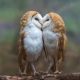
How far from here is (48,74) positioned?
5.41 ft

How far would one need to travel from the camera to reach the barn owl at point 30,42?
1722 millimetres

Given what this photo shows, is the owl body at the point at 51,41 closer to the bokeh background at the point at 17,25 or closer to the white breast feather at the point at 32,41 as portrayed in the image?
the white breast feather at the point at 32,41

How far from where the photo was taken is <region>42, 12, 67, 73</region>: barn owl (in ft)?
5.61

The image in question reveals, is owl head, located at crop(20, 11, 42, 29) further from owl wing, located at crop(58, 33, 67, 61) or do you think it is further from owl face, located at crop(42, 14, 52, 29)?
owl wing, located at crop(58, 33, 67, 61)

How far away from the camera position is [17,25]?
1957 mm

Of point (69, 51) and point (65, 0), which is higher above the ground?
point (65, 0)

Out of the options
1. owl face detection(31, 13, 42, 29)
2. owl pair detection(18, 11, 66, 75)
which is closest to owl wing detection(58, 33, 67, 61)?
owl pair detection(18, 11, 66, 75)

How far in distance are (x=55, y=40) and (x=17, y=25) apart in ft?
1.08

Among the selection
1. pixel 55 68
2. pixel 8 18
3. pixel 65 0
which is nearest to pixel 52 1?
pixel 65 0

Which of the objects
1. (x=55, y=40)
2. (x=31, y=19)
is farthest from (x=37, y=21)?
(x=55, y=40)

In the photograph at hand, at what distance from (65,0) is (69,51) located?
0.29 meters

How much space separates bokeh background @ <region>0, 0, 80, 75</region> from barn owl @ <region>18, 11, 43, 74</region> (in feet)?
0.55

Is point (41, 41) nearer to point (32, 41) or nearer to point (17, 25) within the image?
point (32, 41)

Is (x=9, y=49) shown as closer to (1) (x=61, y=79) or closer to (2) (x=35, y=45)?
(2) (x=35, y=45)
